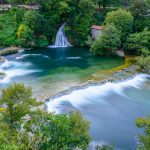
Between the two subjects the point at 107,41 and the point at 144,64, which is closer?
the point at 144,64

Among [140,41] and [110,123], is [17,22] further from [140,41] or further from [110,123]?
[110,123]

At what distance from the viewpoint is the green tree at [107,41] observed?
53.2 metres

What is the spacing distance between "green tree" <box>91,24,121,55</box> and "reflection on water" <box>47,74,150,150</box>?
420 inches

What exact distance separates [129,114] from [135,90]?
20.8ft

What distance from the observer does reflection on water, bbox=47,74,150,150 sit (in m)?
30.8

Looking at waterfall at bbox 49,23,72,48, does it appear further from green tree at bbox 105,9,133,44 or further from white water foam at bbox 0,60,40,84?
white water foam at bbox 0,60,40,84

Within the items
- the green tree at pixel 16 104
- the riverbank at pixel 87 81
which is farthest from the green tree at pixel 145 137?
the riverbank at pixel 87 81

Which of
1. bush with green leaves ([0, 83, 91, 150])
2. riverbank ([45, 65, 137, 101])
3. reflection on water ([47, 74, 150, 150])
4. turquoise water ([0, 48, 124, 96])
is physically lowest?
reflection on water ([47, 74, 150, 150])

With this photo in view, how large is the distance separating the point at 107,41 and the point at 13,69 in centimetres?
1478

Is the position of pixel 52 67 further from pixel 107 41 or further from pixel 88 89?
pixel 88 89

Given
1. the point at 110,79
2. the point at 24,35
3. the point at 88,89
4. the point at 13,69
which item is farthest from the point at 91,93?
the point at 24,35

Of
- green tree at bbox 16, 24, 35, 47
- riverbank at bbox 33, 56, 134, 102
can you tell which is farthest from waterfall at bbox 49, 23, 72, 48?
riverbank at bbox 33, 56, 134, 102

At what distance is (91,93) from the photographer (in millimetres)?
39312

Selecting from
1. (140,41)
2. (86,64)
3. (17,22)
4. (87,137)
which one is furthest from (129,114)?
(17,22)
